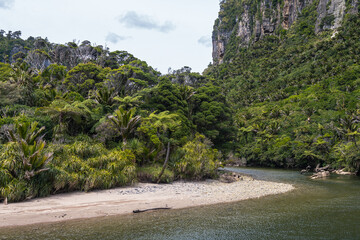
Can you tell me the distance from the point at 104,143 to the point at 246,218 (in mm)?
12972

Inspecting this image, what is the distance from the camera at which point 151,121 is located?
21.4 meters

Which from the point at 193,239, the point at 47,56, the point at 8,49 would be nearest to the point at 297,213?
the point at 193,239

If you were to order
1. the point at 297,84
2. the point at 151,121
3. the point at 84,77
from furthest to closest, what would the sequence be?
1. the point at 297,84
2. the point at 84,77
3. the point at 151,121

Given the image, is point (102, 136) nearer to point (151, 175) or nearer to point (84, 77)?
point (151, 175)

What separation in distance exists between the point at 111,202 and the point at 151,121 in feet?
30.3

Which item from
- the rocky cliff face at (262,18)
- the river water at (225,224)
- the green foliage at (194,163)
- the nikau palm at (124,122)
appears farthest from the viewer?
the rocky cliff face at (262,18)

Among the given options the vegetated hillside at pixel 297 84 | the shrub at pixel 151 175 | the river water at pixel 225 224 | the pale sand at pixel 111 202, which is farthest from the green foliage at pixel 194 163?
the vegetated hillside at pixel 297 84

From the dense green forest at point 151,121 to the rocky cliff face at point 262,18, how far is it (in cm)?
1083

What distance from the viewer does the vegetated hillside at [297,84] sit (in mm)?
41188

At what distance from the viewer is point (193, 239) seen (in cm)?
855

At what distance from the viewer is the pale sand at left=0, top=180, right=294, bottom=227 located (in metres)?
10.5

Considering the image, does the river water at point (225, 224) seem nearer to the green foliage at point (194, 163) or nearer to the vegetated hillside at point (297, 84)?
the green foliage at point (194, 163)

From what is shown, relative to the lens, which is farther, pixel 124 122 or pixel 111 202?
pixel 124 122

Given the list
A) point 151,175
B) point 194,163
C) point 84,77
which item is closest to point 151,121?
point 151,175
